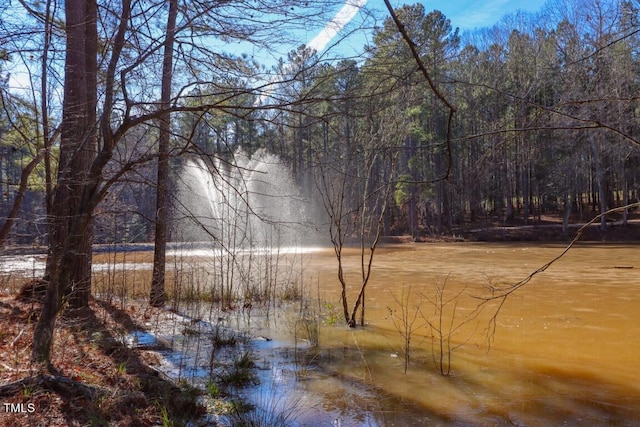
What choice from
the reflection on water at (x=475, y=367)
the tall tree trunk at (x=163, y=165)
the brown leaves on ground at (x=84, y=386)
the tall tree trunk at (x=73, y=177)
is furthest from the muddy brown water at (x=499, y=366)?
the tall tree trunk at (x=163, y=165)

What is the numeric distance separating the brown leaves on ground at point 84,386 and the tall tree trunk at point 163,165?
127 centimetres

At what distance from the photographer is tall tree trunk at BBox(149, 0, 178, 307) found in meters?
3.44

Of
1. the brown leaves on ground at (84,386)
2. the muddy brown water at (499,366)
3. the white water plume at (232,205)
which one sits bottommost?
the muddy brown water at (499,366)

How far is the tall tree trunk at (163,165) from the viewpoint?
344 centimetres

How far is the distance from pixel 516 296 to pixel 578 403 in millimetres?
5343

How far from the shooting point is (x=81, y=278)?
20.4 feet

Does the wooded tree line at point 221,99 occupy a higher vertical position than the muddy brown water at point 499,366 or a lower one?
higher

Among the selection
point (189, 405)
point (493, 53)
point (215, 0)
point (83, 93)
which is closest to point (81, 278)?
point (83, 93)

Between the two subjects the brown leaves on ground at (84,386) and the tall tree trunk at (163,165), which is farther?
the tall tree trunk at (163,165)

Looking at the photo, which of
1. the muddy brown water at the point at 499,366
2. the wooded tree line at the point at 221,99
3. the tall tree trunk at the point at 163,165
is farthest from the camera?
the muddy brown water at the point at 499,366

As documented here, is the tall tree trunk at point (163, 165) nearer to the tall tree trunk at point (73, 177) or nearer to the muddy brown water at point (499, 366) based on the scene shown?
the tall tree trunk at point (73, 177)

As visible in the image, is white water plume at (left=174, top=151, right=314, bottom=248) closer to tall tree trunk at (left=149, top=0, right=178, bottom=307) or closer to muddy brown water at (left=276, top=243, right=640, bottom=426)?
tall tree trunk at (left=149, top=0, right=178, bottom=307)

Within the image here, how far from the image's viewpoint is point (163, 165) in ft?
21.0

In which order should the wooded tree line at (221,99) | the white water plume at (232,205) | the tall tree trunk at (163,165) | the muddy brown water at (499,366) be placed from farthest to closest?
the muddy brown water at (499,366), the white water plume at (232,205), the tall tree trunk at (163,165), the wooded tree line at (221,99)
